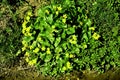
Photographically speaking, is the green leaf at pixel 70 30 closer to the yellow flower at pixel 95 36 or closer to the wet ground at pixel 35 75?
the yellow flower at pixel 95 36

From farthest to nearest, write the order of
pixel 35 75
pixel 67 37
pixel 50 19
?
pixel 35 75, pixel 67 37, pixel 50 19

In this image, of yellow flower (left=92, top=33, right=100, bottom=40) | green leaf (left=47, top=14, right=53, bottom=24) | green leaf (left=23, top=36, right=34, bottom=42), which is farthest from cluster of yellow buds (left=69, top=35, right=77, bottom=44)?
green leaf (left=23, top=36, right=34, bottom=42)

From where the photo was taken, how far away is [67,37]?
6711mm

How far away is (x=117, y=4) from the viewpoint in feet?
23.9

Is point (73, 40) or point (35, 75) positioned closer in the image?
point (73, 40)

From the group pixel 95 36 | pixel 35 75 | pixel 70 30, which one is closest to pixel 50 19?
pixel 70 30

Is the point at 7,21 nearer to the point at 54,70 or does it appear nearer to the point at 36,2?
the point at 36,2

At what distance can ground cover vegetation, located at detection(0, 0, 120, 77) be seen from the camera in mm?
6633

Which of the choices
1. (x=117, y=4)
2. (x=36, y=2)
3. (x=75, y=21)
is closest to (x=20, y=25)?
(x=36, y=2)

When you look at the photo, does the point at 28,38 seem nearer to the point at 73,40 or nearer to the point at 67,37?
the point at 67,37

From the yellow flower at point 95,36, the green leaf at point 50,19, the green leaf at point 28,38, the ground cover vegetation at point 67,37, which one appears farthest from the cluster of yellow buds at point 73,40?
the green leaf at point 28,38

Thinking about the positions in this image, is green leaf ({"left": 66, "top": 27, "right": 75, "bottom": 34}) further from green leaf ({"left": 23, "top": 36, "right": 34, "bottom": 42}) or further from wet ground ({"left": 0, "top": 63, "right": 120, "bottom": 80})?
wet ground ({"left": 0, "top": 63, "right": 120, "bottom": 80})

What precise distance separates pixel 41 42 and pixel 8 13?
1.33m

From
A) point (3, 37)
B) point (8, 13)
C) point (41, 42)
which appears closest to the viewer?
point (41, 42)
